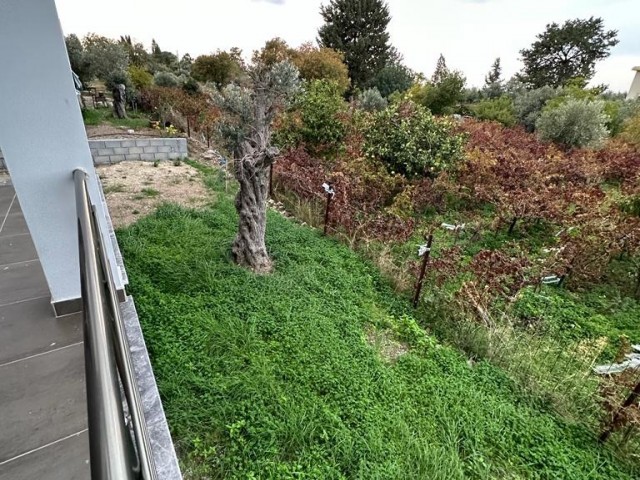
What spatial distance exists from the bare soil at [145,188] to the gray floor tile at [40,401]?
2482mm

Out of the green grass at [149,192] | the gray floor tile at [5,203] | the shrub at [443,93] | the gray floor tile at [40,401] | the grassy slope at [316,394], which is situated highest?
the shrub at [443,93]

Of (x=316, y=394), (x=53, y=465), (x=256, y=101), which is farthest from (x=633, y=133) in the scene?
(x=53, y=465)

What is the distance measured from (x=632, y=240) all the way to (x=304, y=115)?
537 cm

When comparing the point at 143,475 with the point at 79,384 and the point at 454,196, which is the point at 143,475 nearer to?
the point at 79,384

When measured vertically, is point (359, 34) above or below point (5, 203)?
above

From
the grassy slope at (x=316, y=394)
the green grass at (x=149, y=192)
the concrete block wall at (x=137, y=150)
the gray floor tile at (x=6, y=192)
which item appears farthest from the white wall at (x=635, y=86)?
the gray floor tile at (x=6, y=192)

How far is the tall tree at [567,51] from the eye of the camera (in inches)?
873

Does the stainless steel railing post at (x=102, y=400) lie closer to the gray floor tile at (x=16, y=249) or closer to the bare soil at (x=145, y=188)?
the gray floor tile at (x=16, y=249)

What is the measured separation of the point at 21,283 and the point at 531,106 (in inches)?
655

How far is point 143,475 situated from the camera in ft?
1.36

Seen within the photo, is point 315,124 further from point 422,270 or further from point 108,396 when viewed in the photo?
point 108,396

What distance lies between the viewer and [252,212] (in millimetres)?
2982

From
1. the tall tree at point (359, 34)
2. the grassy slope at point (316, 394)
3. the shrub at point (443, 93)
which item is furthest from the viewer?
the tall tree at point (359, 34)

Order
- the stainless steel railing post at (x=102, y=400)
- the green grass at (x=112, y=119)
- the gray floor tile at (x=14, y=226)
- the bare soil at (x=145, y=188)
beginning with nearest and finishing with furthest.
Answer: the stainless steel railing post at (x=102, y=400) → the gray floor tile at (x=14, y=226) → the bare soil at (x=145, y=188) → the green grass at (x=112, y=119)
